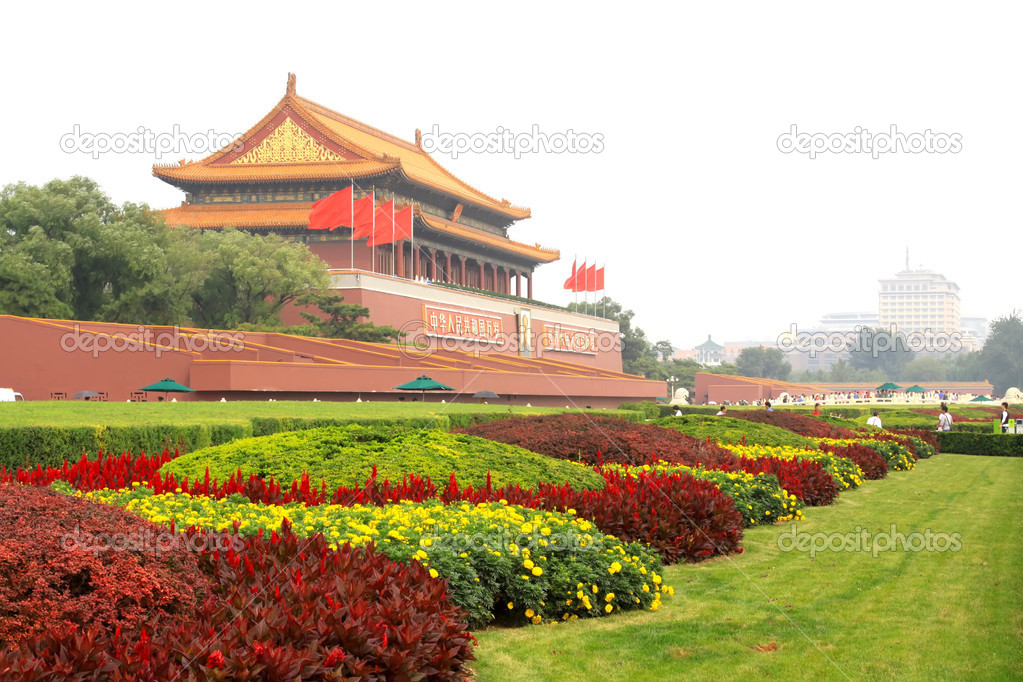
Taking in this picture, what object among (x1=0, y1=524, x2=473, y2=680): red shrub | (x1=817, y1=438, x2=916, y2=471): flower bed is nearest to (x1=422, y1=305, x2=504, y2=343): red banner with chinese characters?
(x1=817, y1=438, x2=916, y2=471): flower bed

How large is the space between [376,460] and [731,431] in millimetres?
8769

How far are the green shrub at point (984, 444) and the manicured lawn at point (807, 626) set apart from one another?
1534cm

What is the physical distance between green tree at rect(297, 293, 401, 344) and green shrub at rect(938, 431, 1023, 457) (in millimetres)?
19496

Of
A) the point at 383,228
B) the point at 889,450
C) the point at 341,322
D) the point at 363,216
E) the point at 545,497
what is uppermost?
the point at 363,216

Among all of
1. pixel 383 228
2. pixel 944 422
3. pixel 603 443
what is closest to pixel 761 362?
pixel 383 228

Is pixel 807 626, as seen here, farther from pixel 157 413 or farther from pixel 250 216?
pixel 250 216

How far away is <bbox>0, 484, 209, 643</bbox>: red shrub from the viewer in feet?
13.6

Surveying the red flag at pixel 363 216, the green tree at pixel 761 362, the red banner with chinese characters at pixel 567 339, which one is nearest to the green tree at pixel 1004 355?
the green tree at pixel 761 362

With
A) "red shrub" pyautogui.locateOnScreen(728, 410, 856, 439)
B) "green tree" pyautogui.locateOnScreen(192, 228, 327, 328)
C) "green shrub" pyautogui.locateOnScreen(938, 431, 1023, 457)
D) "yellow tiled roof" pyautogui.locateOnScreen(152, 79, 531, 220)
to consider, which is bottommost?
"green shrub" pyautogui.locateOnScreen(938, 431, 1023, 457)

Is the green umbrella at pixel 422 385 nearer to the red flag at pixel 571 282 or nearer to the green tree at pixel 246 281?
the green tree at pixel 246 281

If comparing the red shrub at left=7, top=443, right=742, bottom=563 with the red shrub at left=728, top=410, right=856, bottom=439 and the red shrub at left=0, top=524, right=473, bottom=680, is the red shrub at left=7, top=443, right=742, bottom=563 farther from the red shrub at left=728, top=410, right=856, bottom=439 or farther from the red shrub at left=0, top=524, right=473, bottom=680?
the red shrub at left=728, top=410, right=856, bottom=439

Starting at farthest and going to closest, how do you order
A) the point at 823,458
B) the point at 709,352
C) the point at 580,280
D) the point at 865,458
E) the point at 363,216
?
1. the point at 709,352
2. the point at 580,280
3. the point at 363,216
4. the point at 865,458
5. the point at 823,458

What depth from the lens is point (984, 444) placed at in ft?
76.4

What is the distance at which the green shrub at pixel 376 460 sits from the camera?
8.95 m
